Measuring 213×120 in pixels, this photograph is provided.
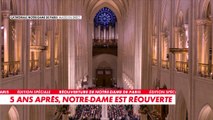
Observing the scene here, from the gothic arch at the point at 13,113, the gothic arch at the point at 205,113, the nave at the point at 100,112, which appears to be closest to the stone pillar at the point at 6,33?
the gothic arch at the point at 13,113

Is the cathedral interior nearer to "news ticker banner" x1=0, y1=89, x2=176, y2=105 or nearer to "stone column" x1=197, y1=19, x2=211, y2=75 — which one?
"stone column" x1=197, y1=19, x2=211, y2=75

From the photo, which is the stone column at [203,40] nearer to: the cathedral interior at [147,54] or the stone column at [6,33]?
the cathedral interior at [147,54]

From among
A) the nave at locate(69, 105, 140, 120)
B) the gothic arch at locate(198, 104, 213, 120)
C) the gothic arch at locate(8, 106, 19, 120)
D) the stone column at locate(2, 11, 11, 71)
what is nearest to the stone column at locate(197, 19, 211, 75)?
the gothic arch at locate(198, 104, 213, 120)

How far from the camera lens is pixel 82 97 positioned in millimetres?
8203

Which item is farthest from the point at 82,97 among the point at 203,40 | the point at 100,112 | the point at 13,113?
the point at 100,112

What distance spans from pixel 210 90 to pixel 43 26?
9.58m

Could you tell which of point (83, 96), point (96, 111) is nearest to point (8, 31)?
point (83, 96)

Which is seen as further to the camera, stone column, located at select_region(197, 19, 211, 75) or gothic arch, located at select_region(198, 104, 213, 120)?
stone column, located at select_region(197, 19, 211, 75)

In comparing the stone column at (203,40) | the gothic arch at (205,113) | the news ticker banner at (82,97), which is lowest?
the gothic arch at (205,113)

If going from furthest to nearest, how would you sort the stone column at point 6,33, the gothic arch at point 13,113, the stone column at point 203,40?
the stone column at point 203,40
the gothic arch at point 13,113
the stone column at point 6,33

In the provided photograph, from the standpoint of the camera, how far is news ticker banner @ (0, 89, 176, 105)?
811cm

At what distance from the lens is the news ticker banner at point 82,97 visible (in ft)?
26.6

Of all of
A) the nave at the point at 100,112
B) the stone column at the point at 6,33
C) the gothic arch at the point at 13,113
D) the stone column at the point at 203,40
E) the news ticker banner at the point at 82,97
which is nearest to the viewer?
the news ticker banner at the point at 82,97

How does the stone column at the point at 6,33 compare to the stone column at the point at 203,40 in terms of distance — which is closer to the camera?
the stone column at the point at 6,33
